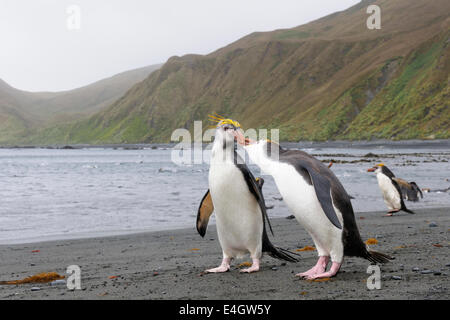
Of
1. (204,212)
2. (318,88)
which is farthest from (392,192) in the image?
(318,88)

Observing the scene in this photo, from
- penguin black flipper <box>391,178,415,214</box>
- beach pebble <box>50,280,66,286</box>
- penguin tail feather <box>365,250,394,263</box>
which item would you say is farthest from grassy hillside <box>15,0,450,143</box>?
beach pebble <box>50,280,66,286</box>

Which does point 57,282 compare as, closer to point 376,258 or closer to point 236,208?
point 236,208

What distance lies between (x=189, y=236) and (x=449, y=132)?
6910 centimetres

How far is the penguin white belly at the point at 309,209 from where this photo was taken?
4824 millimetres

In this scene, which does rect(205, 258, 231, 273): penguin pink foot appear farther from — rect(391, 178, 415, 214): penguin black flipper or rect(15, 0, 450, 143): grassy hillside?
rect(15, 0, 450, 143): grassy hillside

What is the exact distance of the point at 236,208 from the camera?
221 inches

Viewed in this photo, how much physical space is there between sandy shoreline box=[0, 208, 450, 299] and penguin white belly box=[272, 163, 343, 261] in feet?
1.21

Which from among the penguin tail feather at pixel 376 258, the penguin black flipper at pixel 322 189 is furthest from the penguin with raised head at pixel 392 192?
the penguin black flipper at pixel 322 189

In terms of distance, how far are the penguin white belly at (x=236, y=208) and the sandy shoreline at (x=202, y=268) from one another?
392 mm

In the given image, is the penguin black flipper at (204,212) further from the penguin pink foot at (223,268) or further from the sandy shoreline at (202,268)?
the penguin pink foot at (223,268)

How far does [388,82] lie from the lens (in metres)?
104

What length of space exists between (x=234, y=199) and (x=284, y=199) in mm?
672

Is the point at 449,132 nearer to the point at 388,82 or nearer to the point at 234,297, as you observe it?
the point at 388,82

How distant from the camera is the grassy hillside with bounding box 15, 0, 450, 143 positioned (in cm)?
8644
